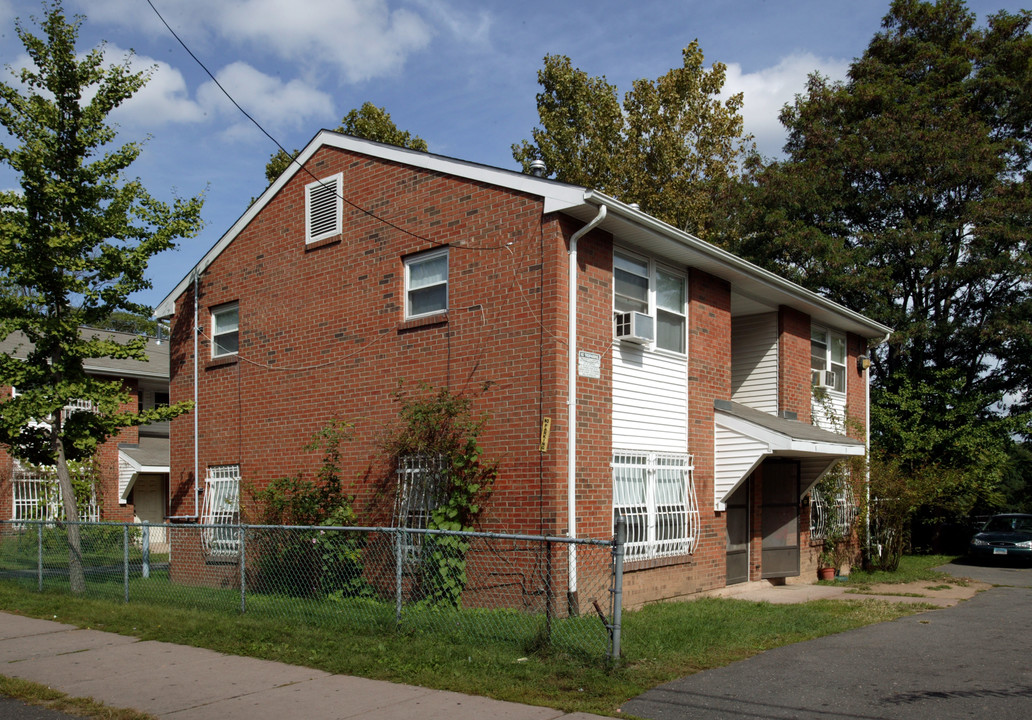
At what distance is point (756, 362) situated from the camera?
15781 millimetres

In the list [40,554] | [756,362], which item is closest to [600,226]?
[756,362]

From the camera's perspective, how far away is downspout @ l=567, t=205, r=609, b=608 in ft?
33.1

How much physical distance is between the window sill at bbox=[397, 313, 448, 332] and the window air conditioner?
7.41 feet

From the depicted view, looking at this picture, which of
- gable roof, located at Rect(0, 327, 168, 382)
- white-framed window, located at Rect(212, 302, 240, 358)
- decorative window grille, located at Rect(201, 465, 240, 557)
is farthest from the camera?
gable roof, located at Rect(0, 327, 168, 382)

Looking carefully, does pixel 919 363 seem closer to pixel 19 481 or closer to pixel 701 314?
pixel 701 314

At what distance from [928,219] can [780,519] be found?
11.9m

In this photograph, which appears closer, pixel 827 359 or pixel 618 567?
pixel 618 567

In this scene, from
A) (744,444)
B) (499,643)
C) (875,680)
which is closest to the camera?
(875,680)

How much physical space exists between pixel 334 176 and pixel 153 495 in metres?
15.6

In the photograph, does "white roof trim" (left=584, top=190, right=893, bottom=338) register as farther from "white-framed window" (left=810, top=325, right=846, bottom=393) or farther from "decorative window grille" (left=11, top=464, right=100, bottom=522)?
"decorative window grille" (left=11, top=464, right=100, bottom=522)

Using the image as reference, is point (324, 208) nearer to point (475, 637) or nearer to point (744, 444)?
point (744, 444)

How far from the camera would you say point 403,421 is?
11695 millimetres

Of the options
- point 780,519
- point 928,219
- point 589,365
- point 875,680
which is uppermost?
point 928,219

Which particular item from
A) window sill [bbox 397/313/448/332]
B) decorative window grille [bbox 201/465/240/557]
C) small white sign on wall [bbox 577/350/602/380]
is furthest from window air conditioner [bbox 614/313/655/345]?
decorative window grille [bbox 201/465/240/557]
